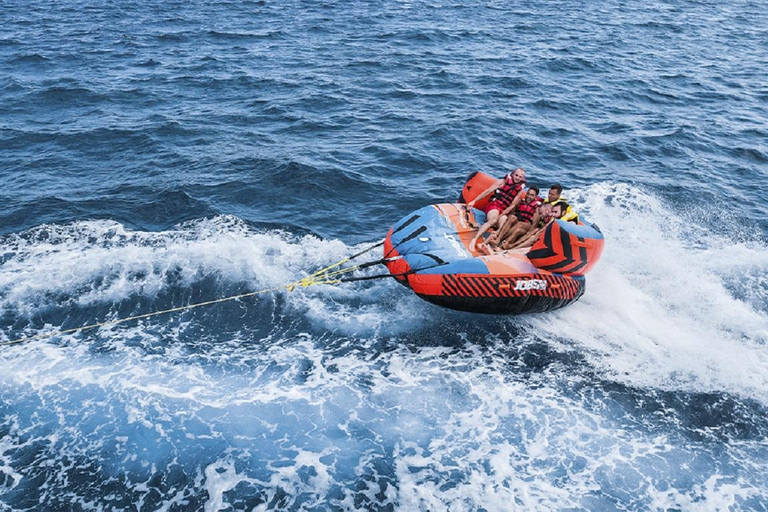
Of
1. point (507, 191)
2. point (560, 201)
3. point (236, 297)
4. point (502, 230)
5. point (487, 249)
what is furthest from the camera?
point (507, 191)

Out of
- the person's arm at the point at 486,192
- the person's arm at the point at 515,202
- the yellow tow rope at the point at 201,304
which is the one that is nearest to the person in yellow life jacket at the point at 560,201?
the person's arm at the point at 515,202

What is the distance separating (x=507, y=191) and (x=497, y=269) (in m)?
1.62

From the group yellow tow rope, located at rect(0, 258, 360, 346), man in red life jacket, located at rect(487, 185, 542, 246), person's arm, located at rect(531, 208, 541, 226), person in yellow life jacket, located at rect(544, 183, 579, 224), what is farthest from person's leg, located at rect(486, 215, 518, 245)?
yellow tow rope, located at rect(0, 258, 360, 346)

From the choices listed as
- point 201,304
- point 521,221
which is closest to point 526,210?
point 521,221

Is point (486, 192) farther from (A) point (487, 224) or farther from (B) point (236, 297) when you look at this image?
(B) point (236, 297)

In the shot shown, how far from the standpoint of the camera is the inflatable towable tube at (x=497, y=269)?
295 inches

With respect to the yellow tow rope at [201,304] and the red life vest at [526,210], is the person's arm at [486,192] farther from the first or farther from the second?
the yellow tow rope at [201,304]

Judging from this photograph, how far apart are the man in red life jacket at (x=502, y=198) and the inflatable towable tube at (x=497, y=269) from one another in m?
0.46

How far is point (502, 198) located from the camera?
29.1 feet

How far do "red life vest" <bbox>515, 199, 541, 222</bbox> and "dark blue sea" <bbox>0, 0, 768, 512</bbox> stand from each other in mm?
1335

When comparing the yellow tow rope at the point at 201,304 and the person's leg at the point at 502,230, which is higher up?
the person's leg at the point at 502,230

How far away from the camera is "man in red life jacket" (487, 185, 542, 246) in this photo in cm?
846

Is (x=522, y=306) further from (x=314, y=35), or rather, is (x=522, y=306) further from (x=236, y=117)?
(x=314, y=35)

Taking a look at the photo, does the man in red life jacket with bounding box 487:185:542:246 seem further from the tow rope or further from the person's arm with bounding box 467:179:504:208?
the tow rope
